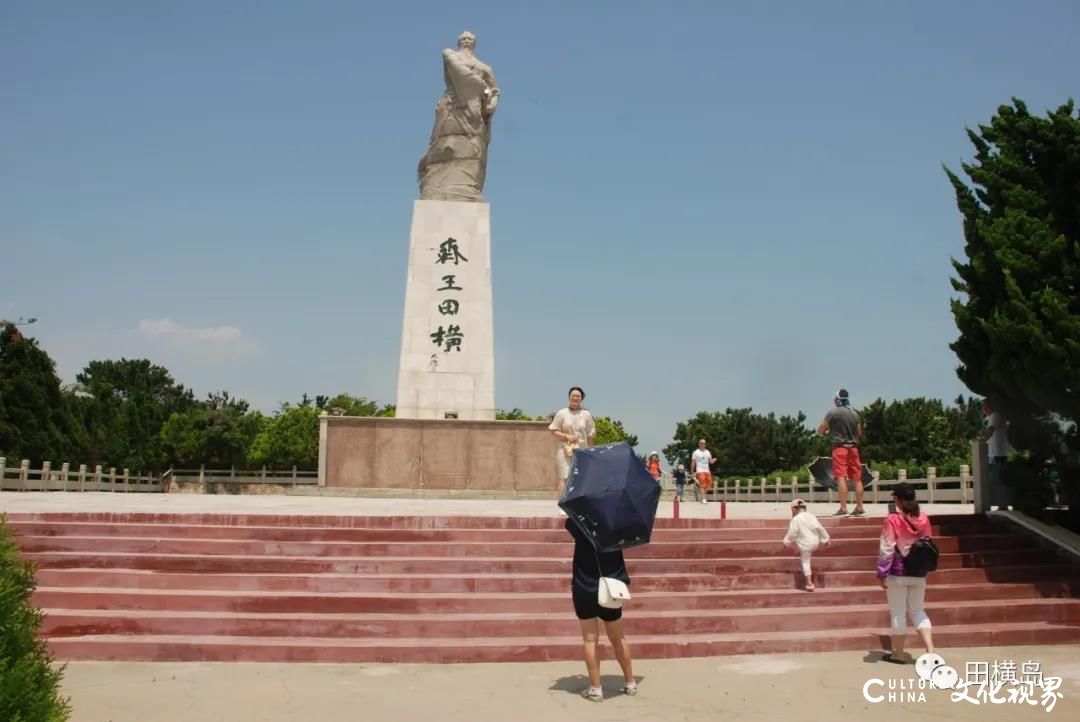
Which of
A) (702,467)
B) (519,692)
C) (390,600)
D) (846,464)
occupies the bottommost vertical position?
(519,692)

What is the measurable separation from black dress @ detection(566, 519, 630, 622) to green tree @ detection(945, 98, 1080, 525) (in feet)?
15.2

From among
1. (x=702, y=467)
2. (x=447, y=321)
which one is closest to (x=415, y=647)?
(x=702, y=467)

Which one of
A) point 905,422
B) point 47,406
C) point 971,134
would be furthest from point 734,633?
point 905,422

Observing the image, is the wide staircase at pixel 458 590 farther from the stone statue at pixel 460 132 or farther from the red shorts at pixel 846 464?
the stone statue at pixel 460 132

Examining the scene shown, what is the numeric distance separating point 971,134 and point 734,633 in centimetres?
554

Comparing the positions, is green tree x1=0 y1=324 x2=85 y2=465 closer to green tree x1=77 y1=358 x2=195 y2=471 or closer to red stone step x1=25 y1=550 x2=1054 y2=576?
green tree x1=77 y1=358 x2=195 y2=471

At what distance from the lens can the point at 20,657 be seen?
3.29 m

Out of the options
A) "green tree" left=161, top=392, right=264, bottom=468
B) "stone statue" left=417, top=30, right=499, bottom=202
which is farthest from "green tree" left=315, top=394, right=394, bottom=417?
"stone statue" left=417, top=30, right=499, bottom=202

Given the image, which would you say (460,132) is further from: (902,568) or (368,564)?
(902,568)

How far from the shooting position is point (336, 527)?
27.4 feet

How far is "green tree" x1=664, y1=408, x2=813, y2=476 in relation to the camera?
57500 millimetres

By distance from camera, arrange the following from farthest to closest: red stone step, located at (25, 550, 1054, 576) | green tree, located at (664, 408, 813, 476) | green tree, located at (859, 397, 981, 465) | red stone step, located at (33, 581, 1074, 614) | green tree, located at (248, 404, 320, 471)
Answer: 1. green tree, located at (664, 408, 813, 476)
2. green tree, located at (859, 397, 981, 465)
3. green tree, located at (248, 404, 320, 471)
4. red stone step, located at (25, 550, 1054, 576)
5. red stone step, located at (33, 581, 1074, 614)

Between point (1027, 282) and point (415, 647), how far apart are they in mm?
5919

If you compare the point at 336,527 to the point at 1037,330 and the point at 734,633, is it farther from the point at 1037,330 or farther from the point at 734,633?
the point at 1037,330
